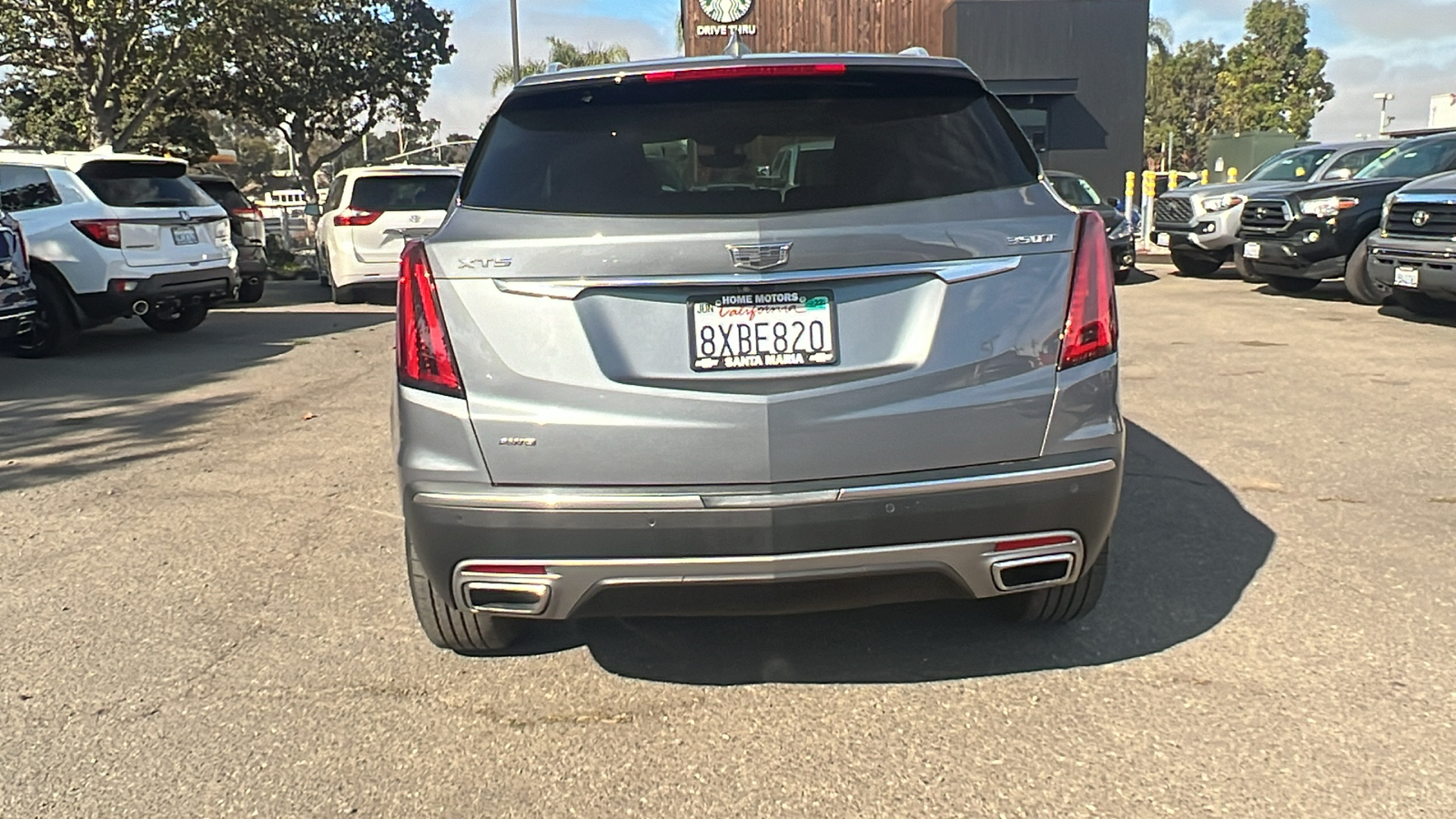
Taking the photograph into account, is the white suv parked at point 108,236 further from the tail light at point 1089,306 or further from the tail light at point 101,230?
the tail light at point 1089,306

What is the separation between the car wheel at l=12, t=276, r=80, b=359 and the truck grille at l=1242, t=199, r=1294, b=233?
12010 mm

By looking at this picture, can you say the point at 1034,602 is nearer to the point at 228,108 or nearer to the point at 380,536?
the point at 380,536

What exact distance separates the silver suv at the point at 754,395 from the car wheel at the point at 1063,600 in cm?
41

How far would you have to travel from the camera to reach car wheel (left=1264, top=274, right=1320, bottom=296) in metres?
13.8

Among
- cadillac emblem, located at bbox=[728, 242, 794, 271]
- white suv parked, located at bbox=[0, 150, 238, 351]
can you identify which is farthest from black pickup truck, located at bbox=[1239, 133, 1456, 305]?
cadillac emblem, located at bbox=[728, 242, 794, 271]

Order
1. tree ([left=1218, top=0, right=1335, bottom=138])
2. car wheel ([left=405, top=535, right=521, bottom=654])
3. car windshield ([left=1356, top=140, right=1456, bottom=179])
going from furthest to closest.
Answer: tree ([left=1218, top=0, right=1335, bottom=138]) < car windshield ([left=1356, top=140, right=1456, bottom=179]) < car wheel ([left=405, top=535, right=521, bottom=654])

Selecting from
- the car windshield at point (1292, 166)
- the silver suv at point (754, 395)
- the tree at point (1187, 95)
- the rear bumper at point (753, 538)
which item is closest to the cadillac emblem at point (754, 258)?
the silver suv at point (754, 395)

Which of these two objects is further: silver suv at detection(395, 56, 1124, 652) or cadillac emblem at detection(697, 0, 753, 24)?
cadillac emblem at detection(697, 0, 753, 24)

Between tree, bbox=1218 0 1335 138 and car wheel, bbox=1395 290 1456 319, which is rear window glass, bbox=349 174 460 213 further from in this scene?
tree, bbox=1218 0 1335 138

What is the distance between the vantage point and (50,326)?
392 inches

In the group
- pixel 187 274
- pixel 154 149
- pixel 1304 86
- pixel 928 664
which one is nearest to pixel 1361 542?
pixel 928 664

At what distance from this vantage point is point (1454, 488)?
511 cm

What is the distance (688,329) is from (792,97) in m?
0.76

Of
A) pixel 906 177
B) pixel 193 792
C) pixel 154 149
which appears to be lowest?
pixel 193 792
